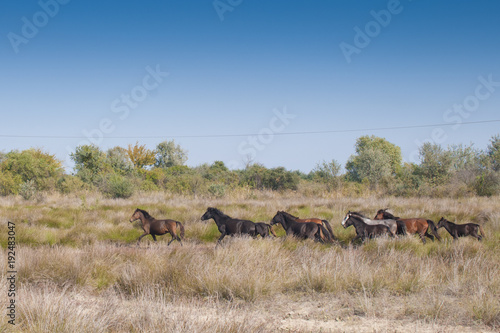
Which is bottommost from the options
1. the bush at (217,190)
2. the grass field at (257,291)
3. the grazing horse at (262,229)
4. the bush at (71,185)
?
the grass field at (257,291)

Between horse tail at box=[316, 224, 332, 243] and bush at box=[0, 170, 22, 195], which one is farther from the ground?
bush at box=[0, 170, 22, 195]

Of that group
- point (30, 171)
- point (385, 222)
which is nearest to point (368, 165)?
point (30, 171)

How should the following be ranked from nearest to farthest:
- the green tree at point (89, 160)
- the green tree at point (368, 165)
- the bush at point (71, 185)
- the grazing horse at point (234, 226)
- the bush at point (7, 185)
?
the grazing horse at point (234, 226) < the bush at point (71, 185) < the bush at point (7, 185) < the green tree at point (89, 160) < the green tree at point (368, 165)

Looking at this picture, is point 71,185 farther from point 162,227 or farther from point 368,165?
point 368,165

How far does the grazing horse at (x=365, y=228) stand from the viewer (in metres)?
10.5

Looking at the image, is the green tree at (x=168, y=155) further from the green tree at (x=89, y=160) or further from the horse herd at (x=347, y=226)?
the horse herd at (x=347, y=226)

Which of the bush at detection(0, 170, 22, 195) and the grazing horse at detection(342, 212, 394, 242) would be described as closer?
the grazing horse at detection(342, 212, 394, 242)

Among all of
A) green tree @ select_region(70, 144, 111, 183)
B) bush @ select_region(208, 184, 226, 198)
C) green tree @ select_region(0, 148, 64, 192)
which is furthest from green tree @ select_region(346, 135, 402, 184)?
green tree @ select_region(0, 148, 64, 192)

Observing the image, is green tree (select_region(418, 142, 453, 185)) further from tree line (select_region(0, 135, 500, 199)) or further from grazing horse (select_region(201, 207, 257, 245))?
grazing horse (select_region(201, 207, 257, 245))

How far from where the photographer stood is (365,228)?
10.7 m

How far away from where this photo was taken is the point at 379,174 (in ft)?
186

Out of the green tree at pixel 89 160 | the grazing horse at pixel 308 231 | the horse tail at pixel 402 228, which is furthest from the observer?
the green tree at pixel 89 160

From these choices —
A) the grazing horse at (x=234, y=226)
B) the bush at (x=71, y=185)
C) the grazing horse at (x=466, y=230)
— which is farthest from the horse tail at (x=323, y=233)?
the bush at (x=71, y=185)

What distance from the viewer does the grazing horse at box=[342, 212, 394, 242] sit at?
1050 cm
